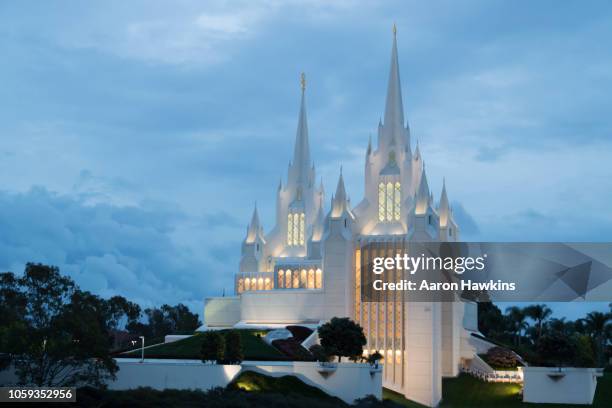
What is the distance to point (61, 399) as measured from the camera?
101 feet

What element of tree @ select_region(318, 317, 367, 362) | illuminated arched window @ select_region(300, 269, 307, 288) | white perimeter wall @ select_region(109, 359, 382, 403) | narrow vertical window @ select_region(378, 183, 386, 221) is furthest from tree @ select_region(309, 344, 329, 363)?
narrow vertical window @ select_region(378, 183, 386, 221)

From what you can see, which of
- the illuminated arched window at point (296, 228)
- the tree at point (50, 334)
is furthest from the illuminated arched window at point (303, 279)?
the tree at point (50, 334)

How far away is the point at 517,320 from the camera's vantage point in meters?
76.5

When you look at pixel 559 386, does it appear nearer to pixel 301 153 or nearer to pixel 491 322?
pixel 301 153

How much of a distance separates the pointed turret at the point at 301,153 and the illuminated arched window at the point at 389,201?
961cm

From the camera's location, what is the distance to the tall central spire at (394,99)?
203 ft

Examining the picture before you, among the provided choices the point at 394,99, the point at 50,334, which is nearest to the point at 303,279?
the point at 394,99

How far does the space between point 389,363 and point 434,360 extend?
3226 millimetres

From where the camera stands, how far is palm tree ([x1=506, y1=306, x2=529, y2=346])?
76.0 meters

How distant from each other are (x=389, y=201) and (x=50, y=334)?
30.6 m

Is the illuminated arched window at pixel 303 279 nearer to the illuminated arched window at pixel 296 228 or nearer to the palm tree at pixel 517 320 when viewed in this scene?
the illuminated arched window at pixel 296 228

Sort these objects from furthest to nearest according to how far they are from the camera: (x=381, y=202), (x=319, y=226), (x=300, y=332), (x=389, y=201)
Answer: (x=319, y=226), (x=381, y=202), (x=389, y=201), (x=300, y=332)

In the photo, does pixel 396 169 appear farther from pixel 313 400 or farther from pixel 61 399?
pixel 61 399

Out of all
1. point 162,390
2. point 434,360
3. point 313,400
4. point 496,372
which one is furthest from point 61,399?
point 496,372
